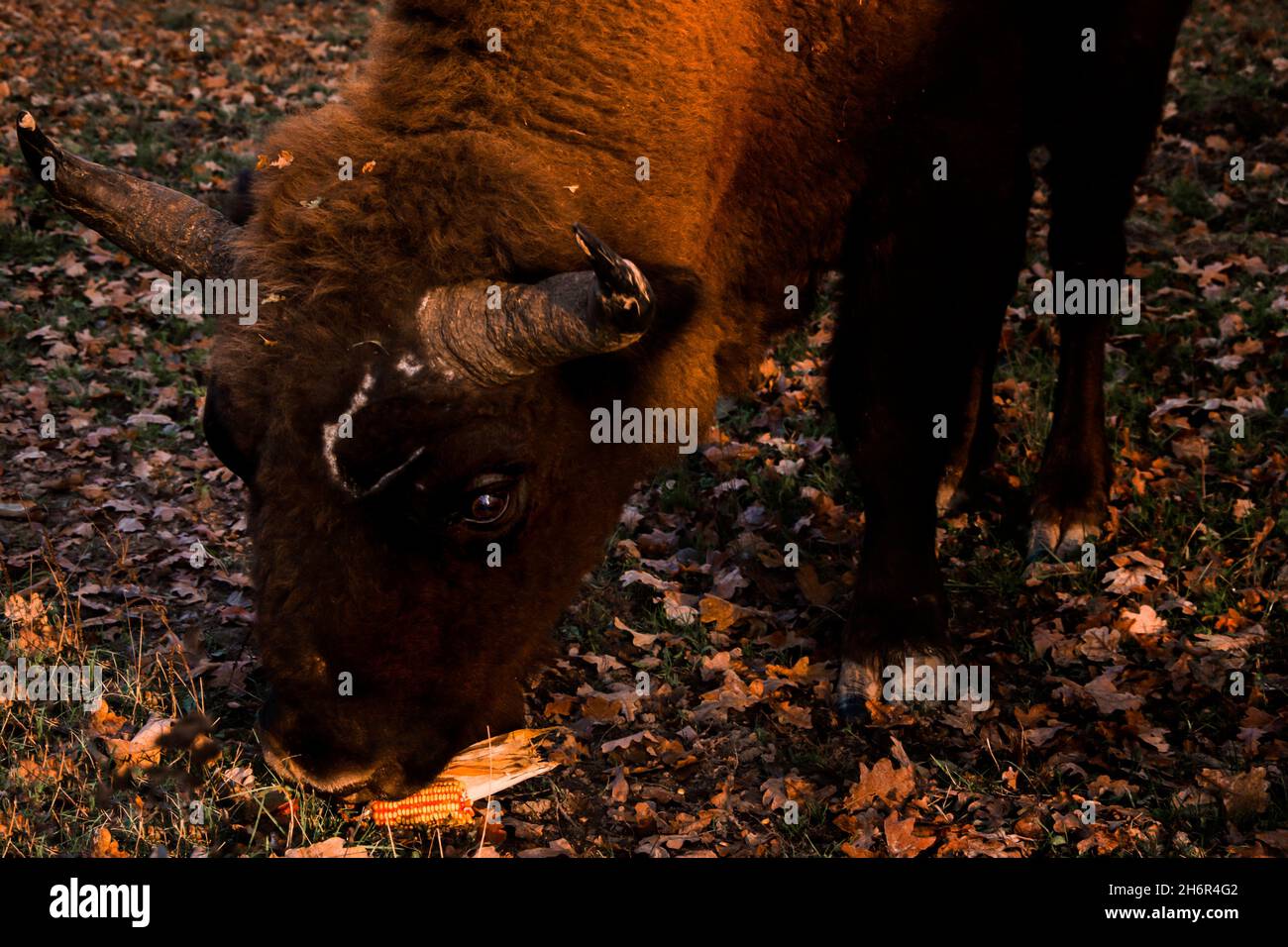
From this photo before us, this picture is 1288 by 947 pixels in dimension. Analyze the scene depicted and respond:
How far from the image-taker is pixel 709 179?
15.0ft

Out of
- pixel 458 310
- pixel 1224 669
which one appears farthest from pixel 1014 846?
pixel 458 310

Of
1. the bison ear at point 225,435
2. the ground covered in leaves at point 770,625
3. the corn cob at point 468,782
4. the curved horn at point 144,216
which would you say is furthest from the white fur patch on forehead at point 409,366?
the ground covered in leaves at point 770,625

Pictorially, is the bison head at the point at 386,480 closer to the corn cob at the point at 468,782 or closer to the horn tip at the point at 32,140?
the horn tip at the point at 32,140

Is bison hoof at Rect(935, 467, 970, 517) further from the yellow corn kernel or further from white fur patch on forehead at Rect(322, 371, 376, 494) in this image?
white fur patch on forehead at Rect(322, 371, 376, 494)

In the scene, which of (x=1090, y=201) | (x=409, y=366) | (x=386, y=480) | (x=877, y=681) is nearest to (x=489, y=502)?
(x=386, y=480)

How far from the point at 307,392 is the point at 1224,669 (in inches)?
154

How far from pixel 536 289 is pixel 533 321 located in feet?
0.35

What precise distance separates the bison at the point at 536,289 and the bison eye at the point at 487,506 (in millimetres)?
10

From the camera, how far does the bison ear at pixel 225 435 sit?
154 inches

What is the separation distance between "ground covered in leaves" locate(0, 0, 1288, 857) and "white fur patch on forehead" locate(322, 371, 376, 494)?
3.93 feet

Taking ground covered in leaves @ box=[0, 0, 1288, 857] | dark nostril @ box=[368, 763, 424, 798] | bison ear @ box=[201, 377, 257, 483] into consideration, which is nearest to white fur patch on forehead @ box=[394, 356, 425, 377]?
bison ear @ box=[201, 377, 257, 483]

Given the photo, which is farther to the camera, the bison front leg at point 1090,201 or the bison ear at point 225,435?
the bison front leg at point 1090,201

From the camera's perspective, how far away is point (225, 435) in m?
3.96

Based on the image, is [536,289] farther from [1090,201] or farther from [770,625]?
[1090,201]
